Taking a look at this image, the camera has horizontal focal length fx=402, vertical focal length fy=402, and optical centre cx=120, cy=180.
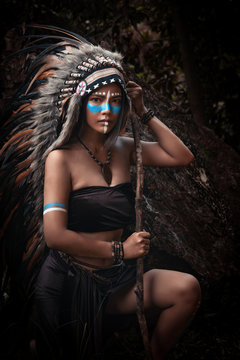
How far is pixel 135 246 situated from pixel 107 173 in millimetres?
323

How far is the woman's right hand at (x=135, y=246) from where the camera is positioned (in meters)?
1.64

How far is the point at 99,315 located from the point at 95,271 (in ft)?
0.62

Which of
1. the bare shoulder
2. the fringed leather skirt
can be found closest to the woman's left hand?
the bare shoulder

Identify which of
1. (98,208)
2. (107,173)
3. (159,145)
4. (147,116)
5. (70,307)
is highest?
(147,116)

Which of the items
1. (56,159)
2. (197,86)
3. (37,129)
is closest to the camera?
(56,159)

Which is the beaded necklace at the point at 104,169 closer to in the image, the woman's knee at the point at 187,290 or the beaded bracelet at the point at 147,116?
the beaded bracelet at the point at 147,116

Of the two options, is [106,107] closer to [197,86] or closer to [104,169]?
[104,169]

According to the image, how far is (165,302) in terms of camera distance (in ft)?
5.44

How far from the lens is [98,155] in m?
1.70

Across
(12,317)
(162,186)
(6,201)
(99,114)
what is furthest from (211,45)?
(12,317)

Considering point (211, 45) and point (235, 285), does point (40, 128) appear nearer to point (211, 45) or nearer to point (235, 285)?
point (235, 285)

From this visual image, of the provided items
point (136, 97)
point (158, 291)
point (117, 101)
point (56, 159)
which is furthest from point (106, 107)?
point (158, 291)

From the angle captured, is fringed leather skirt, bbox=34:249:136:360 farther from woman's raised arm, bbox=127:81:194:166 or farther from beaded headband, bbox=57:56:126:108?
beaded headband, bbox=57:56:126:108

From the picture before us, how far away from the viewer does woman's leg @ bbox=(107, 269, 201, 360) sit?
165cm
